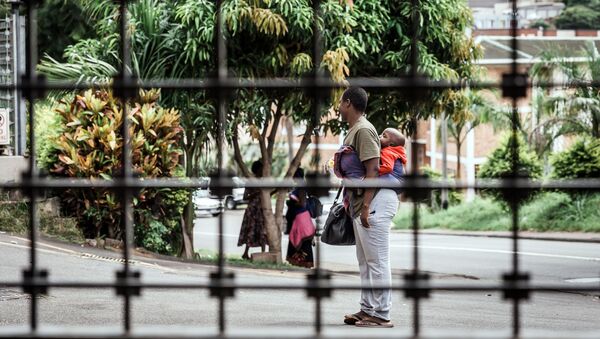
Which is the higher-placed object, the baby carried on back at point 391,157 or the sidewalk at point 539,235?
the baby carried on back at point 391,157

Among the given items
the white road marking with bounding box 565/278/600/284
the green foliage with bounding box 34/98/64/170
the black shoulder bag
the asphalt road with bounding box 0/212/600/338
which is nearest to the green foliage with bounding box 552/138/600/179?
the asphalt road with bounding box 0/212/600/338

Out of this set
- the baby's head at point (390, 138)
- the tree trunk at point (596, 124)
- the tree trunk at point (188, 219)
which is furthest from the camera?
the tree trunk at point (596, 124)

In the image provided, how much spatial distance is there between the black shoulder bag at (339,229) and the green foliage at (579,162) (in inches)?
644

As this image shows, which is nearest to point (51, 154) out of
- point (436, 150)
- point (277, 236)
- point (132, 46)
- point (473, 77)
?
point (132, 46)

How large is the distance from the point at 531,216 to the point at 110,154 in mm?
15310

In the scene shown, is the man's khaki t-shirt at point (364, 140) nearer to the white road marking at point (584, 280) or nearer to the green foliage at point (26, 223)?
the green foliage at point (26, 223)

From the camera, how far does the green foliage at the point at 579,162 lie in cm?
2266

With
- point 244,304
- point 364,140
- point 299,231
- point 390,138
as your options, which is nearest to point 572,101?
point 299,231

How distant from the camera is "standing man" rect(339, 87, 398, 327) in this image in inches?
259

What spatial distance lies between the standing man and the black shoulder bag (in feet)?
0.57

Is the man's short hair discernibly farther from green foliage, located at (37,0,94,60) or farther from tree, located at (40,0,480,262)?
green foliage, located at (37,0,94,60)

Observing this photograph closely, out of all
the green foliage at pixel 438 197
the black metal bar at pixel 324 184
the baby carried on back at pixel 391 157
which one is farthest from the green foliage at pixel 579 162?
the black metal bar at pixel 324 184

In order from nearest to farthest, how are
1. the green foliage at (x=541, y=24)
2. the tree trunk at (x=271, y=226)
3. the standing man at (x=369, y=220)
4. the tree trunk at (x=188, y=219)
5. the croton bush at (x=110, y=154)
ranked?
the standing man at (x=369, y=220), the croton bush at (x=110, y=154), the tree trunk at (x=188, y=219), the tree trunk at (x=271, y=226), the green foliage at (x=541, y=24)

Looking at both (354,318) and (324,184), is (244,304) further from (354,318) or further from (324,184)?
(324,184)
